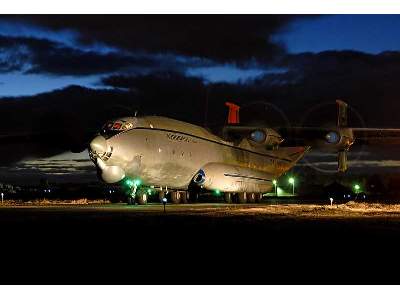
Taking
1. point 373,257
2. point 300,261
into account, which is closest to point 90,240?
point 300,261

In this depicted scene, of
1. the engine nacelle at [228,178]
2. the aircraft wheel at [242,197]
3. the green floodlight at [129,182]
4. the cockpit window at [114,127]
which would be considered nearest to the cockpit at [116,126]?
the cockpit window at [114,127]

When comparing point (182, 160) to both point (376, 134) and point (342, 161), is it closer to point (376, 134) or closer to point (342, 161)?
point (342, 161)

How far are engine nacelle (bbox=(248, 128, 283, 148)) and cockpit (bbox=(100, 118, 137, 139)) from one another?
35.2ft

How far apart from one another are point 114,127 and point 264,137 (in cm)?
1208

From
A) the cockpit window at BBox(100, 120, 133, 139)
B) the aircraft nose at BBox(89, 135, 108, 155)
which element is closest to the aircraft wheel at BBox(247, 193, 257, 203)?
the cockpit window at BBox(100, 120, 133, 139)

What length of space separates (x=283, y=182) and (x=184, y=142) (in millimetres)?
44934

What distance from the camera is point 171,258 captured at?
41.6 feet

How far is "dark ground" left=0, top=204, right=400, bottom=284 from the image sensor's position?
1078 centimetres

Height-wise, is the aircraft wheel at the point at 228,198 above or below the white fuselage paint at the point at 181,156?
below

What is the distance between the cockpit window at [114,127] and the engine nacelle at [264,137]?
11.0 meters

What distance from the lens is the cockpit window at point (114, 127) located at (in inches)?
1174

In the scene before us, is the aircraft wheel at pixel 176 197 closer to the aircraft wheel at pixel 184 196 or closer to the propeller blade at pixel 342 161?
the aircraft wheel at pixel 184 196

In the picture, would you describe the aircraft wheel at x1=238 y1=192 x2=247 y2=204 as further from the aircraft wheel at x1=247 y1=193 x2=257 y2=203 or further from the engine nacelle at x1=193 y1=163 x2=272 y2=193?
the aircraft wheel at x1=247 y1=193 x2=257 y2=203

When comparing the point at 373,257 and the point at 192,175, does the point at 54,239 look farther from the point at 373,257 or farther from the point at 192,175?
the point at 192,175
